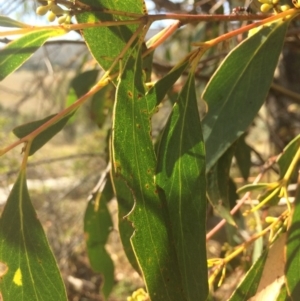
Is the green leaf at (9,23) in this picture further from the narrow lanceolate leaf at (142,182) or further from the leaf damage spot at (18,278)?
the leaf damage spot at (18,278)

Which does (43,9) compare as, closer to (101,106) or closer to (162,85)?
(162,85)

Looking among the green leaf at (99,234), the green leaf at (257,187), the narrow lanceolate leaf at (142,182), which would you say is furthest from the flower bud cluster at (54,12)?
the green leaf at (99,234)

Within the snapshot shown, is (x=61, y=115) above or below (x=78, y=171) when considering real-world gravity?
above

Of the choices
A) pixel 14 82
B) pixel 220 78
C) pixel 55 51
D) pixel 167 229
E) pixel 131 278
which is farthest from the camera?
pixel 14 82

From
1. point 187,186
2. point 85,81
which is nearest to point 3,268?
point 187,186

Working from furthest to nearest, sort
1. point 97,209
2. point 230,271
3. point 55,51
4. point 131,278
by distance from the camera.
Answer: point 131,278, point 55,51, point 230,271, point 97,209

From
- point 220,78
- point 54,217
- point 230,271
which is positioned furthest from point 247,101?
point 54,217

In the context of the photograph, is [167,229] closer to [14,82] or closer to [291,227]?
[291,227]
